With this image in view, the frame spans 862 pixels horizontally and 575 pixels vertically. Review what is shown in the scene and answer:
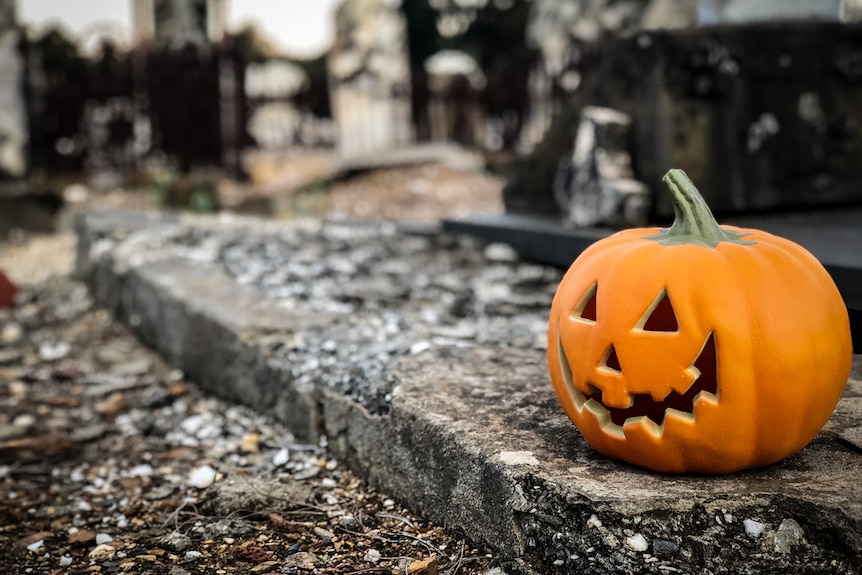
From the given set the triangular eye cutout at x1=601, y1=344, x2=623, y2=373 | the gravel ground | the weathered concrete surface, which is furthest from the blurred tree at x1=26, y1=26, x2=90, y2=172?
the triangular eye cutout at x1=601, y1=344, x2=623, y2=373

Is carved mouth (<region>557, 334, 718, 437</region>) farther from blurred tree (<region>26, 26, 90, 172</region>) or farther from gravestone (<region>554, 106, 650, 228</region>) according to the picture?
blurred tree (<region>26, 26, 90, 172</region>)

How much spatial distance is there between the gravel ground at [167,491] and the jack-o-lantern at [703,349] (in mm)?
472

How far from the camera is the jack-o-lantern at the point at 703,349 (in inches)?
62.4

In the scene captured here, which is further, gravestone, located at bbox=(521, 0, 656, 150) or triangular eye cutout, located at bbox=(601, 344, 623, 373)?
gravestone, located at bbox=(521, 0, 656, 150)

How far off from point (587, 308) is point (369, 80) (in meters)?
10.3

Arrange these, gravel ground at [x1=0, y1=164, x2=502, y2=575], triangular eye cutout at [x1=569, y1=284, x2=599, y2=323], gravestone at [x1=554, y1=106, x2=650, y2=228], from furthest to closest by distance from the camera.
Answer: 1. gravestone at [x1=554, y1=106, x2=650, y2=228]
2. gravel ground at [x1=0, y1=164, x2=502, y2=575]
3. triangular eye cutout at [x1=569, y1=284, x2=599, y2=323]

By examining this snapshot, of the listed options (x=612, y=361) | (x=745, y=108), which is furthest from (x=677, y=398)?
(x=745, y=108)

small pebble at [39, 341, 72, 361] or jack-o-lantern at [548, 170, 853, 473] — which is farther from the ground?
jack-o-lantern at [548, 170, 853, 473]

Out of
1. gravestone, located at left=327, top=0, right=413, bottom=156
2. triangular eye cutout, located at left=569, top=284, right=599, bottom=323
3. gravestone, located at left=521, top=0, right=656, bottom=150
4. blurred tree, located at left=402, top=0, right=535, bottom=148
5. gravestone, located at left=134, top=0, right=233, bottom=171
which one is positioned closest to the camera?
triangular eye cutout, located at left=569, top=284, right=599, bottom=323

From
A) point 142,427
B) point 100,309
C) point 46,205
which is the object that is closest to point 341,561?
point 142,427

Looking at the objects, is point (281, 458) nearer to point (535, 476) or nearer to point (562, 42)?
point (535, 476)

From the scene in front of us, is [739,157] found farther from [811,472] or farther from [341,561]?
[341,561]

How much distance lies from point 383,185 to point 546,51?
3.53m

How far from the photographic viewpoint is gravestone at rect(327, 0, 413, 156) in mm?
11445
